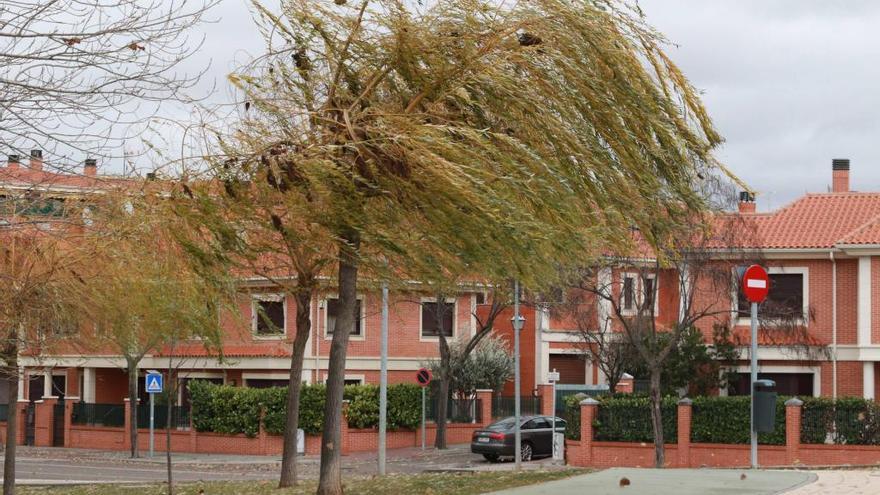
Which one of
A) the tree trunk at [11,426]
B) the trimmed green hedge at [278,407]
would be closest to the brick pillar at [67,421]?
the trimmed green hedge at [278,407]

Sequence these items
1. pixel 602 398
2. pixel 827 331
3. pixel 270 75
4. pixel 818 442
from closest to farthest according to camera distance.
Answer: pixel 270 75
pixel 818 442
pixel 602 398
pixel 827 331

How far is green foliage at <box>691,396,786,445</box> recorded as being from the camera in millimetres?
33156

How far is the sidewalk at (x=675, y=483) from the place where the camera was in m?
14.8

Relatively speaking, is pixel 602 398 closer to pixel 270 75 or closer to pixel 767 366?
pixel 767 366

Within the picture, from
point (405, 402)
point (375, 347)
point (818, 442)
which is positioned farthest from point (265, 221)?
→ point (375, 347)

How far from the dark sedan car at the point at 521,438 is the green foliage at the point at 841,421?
7864 millimetres

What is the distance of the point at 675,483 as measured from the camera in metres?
15.8

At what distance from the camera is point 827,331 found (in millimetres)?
43125

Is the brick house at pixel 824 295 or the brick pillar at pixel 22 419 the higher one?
the brick house at pixel 824 295

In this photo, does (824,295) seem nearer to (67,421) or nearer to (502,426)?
(502,426)

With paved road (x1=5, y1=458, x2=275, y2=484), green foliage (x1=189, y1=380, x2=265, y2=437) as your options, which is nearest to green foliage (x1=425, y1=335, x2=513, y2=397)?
green foliage (x1=189, y1=380, x2=265, y2=437)

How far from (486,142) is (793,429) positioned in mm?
21527

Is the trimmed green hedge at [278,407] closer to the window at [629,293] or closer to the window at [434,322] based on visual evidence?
the window at [434,322]

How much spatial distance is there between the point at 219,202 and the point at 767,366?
32.8 meters
